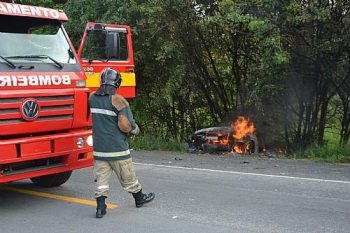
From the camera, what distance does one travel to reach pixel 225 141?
13.7 m

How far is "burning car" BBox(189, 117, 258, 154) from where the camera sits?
13547mm

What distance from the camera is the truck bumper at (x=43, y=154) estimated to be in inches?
243

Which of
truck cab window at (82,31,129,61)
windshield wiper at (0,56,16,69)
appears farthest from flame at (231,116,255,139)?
windshield wiper at (0,56,16,69)

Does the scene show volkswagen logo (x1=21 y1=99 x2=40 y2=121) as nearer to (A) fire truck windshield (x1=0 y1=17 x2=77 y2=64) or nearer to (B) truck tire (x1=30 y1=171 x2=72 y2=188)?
(A) fire truck windshield (x1=0 y1=17 x2=77 y2=64)

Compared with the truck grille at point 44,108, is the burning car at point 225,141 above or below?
below

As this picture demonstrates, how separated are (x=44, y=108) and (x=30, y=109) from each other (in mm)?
213

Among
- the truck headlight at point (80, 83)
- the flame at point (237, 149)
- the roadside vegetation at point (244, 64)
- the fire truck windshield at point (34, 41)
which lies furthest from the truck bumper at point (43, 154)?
the flame at point (237, 149)

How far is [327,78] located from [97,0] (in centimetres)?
690

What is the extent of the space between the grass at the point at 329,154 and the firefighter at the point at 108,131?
20.6ft

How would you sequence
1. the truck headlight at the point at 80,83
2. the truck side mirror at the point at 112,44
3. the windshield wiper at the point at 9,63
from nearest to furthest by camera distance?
1. the windshield wiper at the point at 9,63
2. the truck headlight at the point at 80,83
3. the truck side mirror at the point at 112,44

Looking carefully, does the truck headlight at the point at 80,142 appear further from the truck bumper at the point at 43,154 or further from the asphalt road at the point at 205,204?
the asphalt road at the point at 205,204

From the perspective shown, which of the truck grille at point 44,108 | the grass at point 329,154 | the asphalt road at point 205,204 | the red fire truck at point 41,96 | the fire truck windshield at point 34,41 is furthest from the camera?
the grass at point 329,154

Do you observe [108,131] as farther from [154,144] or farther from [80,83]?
[154,144]

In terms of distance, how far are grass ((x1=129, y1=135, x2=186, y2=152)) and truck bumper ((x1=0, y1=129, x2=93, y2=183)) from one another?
6945 mm
